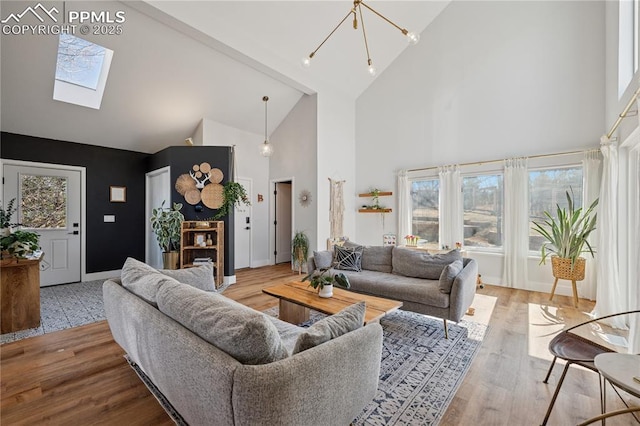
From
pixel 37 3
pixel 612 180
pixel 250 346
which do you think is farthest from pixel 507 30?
pixel 37 3

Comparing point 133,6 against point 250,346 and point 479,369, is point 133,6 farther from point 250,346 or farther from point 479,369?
point 479,369

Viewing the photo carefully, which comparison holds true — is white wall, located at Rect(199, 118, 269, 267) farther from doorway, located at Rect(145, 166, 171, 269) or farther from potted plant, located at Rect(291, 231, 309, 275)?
doorway, located at Rect(145, 166, 171, 269)

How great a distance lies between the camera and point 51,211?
15.4 feet

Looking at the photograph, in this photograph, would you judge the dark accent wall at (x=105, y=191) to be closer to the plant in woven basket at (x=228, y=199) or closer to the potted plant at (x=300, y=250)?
the plant in woven basket at (x=228, y=199)

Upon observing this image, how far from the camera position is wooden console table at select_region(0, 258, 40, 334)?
2.89 m

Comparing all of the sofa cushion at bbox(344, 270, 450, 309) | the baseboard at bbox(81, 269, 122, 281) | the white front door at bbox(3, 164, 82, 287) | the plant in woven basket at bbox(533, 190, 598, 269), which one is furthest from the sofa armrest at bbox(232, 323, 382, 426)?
the white front door at bbox(3, 164, 82, 287)

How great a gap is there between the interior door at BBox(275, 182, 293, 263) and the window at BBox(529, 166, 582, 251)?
478cm

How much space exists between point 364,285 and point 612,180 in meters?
3.13

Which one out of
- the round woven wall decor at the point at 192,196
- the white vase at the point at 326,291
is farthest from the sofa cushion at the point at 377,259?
the round woven wall decor at the point at 192,196

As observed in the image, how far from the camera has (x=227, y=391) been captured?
3.58 ft

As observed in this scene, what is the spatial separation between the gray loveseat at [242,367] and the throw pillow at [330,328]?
0.12ft

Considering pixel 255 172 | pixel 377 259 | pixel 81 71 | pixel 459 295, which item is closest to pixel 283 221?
pixel 255 172

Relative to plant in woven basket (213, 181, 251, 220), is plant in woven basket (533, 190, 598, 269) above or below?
below

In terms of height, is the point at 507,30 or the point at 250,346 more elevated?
the point at 507,30
